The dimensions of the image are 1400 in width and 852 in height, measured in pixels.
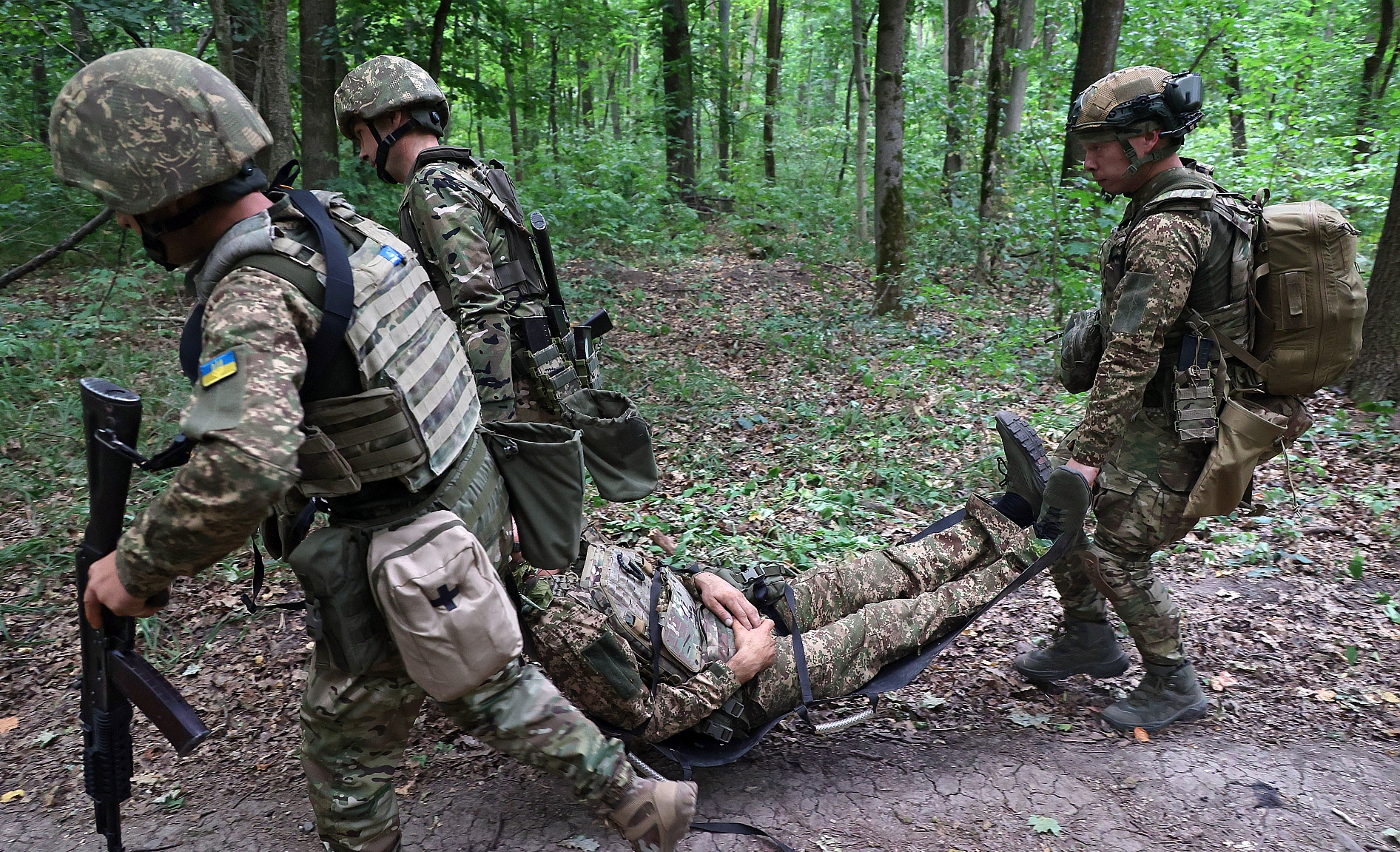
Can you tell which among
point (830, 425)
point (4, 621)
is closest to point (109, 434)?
point (4, 621)

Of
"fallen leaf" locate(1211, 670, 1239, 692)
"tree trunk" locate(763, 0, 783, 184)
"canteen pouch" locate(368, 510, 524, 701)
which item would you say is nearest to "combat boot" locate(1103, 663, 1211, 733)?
"fallen leaf" locate(1211, 670, 1239, 692)

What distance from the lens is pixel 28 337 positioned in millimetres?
6672

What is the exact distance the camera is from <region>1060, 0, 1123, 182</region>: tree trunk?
8.55 m

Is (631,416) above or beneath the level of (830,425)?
above

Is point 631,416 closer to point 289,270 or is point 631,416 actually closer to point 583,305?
point 289,270

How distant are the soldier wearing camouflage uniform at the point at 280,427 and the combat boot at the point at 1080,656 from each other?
211 cm

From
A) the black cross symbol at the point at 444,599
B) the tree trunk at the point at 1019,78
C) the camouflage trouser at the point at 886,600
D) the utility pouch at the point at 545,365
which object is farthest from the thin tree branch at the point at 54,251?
the tree trunk at the point at 1019,78

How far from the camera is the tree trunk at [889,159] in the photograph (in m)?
9.15

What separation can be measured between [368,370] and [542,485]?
0.77 m

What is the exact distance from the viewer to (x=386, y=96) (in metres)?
3.71

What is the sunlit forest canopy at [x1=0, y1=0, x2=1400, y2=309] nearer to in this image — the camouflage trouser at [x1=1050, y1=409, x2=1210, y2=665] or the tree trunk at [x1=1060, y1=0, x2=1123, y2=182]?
the tree trunk at [x1=1060, y1=0, x2=1123, y2=182]

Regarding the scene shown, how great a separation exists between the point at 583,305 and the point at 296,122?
18.6 feet

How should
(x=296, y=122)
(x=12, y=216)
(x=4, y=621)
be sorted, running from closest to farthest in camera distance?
(x=4, y=621)
(x=12, y=216)
(x=296, y=122)

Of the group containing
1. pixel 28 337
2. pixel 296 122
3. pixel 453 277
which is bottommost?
pixel 28 337
